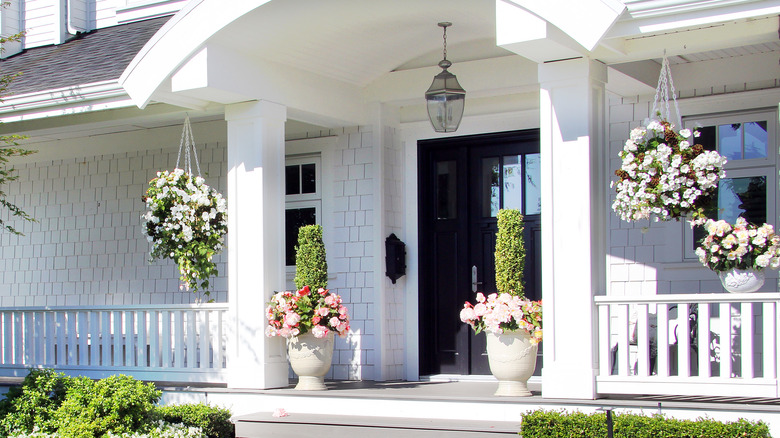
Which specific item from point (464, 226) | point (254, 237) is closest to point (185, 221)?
point (254, 237)

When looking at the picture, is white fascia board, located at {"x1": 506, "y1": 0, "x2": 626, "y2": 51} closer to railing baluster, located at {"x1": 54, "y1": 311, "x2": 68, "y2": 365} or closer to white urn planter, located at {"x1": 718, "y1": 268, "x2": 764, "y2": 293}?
white urn planter, located at {"x1": 718, "y1": 268, "x2": 764, "y2": 293}

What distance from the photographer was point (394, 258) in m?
9.52

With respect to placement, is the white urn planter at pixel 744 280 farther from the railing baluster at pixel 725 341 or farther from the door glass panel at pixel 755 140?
the door glass panel at pixel 755 140

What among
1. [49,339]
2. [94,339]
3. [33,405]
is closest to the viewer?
[33,405]

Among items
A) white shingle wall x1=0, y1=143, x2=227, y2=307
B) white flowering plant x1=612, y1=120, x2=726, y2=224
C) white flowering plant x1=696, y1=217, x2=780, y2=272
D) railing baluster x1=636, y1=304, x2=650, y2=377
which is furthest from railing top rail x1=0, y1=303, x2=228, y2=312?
white flowering plant x1=696, y1=217, x2=780, y2=272

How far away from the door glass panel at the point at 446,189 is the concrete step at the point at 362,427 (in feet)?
9.35

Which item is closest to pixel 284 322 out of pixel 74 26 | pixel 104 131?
pixel 104 131

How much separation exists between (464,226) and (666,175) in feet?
10.6

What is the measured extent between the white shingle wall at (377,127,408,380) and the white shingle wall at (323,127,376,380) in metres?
0.15

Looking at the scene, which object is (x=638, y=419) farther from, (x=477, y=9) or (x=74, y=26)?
(x=74, y=26)

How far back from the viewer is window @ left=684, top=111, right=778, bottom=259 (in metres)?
7.89

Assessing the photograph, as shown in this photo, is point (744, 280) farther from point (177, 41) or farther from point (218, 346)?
point (177, 41)

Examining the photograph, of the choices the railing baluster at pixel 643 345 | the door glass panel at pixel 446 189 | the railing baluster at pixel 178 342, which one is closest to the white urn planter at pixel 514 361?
the railing baluster at pixel 643 345

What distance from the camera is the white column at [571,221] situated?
674 centimetres
